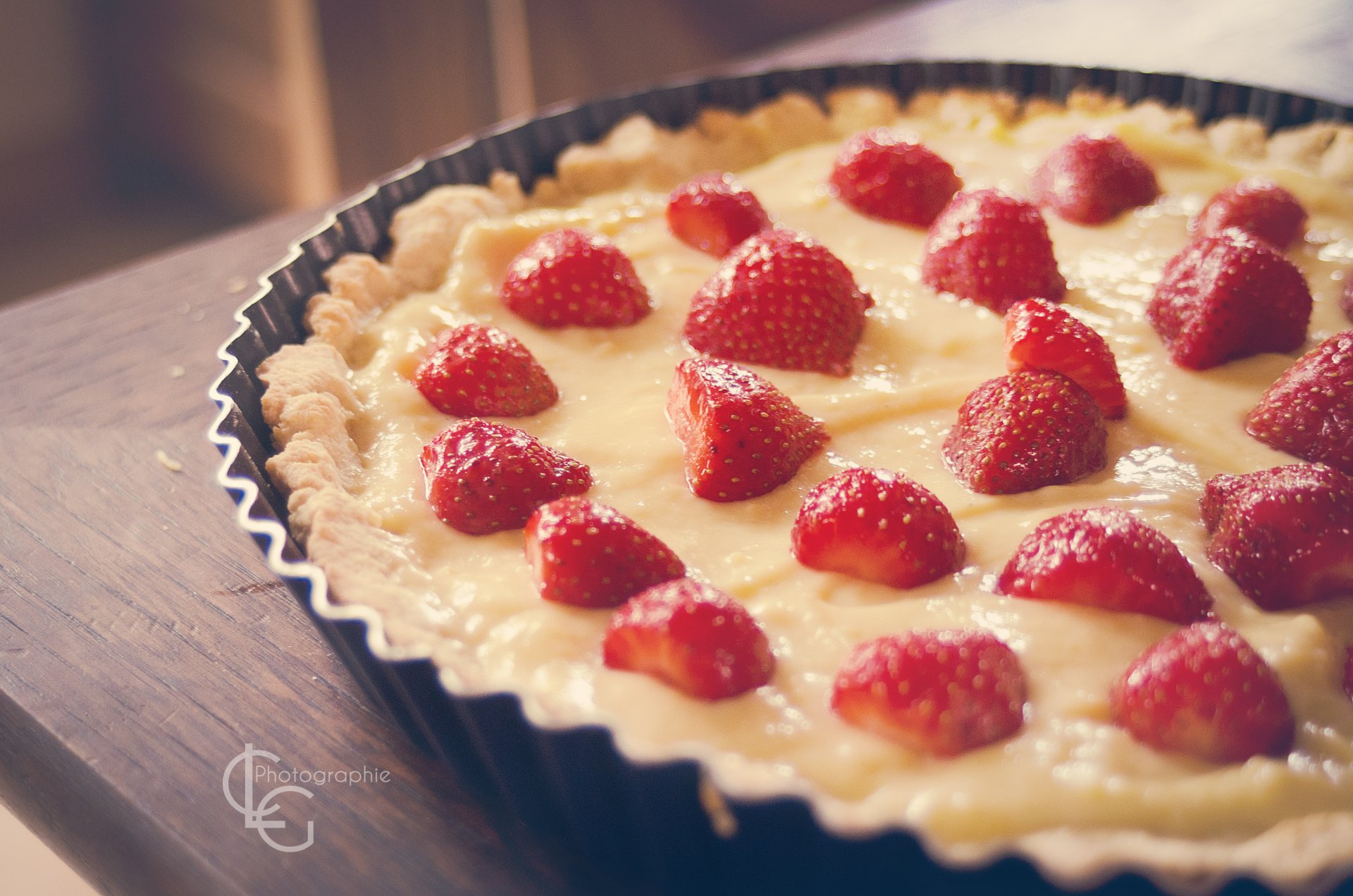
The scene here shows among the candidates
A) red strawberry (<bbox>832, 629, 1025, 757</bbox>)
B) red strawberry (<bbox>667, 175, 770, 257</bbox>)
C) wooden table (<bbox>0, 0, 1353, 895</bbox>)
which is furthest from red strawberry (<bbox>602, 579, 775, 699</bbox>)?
red strawberry (<bbox>667, 175, 770, 257</bbox>)

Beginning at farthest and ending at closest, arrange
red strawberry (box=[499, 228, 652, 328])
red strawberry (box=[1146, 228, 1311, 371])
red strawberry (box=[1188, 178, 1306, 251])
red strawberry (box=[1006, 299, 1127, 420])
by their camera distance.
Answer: red strawberry (box=[1188, 178, 1306, 251]) < red strawberry (box=[499, 228, 652, 328]) < red strawberry (box=[1146, 228, 1311, 371]) < red strawberry (box=[1006, 299, 1127, 420])

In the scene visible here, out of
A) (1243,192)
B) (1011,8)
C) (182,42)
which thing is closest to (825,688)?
(1243,192)

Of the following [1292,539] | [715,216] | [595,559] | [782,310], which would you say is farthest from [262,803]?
[715,216]

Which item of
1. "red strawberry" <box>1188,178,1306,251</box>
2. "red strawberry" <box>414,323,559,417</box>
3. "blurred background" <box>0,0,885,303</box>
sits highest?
"red strawberry" <box>1188,178,1306,251</box>

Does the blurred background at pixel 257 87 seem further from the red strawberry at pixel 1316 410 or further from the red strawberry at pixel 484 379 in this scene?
the red strawberry at pixel 1316 410

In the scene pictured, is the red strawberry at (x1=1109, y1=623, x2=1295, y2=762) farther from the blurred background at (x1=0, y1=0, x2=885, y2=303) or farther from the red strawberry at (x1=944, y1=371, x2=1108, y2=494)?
the blurred background at (x1=0, y1=0, x2=885, y2=303)
